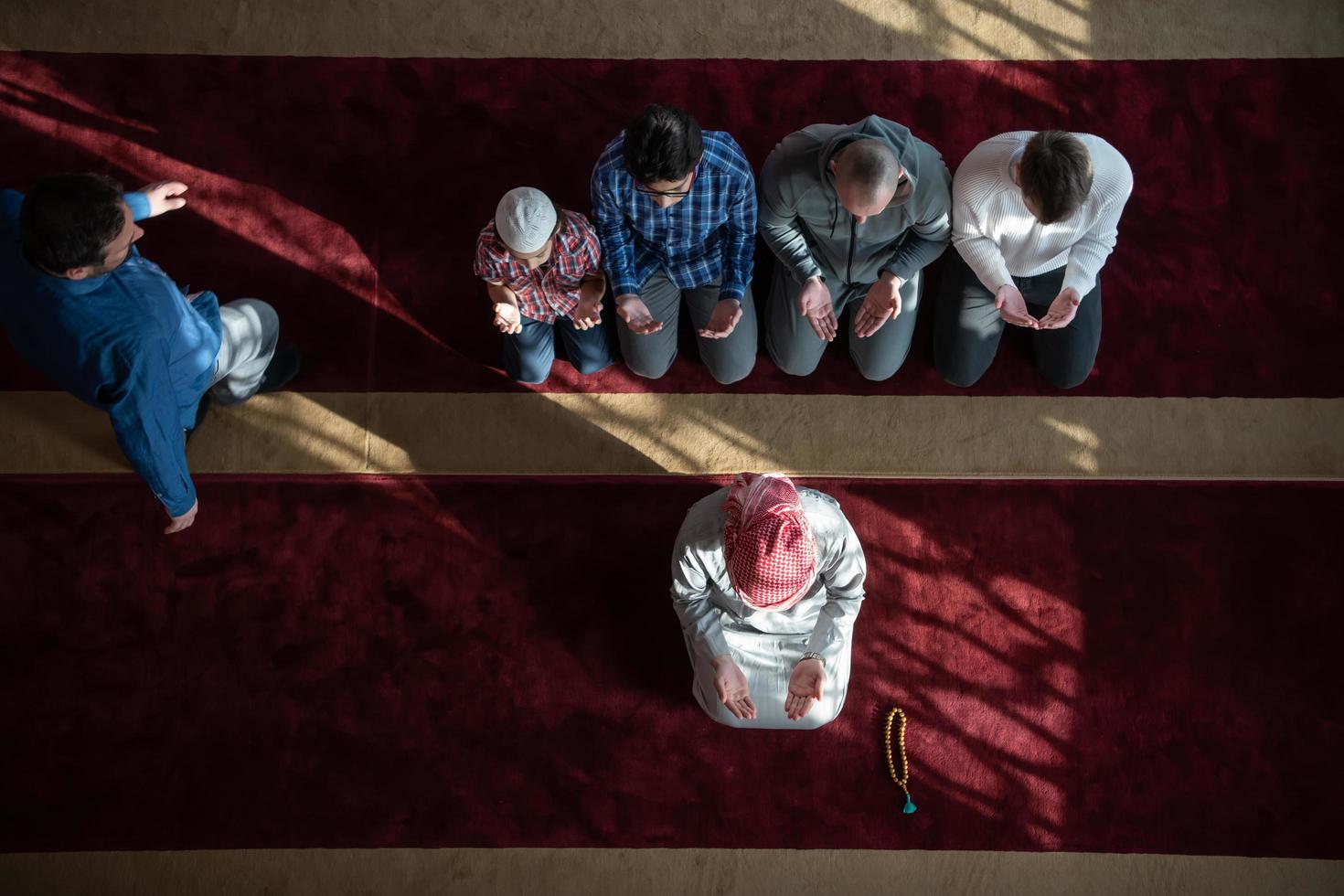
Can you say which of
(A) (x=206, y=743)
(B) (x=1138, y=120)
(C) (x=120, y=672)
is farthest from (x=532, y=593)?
(B) (x=1138, y=120)

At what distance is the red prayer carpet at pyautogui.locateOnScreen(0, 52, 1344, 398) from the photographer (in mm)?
3281

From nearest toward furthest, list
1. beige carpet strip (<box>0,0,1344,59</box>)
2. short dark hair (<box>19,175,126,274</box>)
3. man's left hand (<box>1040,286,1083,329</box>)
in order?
1. short dark hair (<box>19,175,126,274</box>)
2. man's left hand (<box>1040,286,1083,329</box>)
3. beige carpet strip (<box>0,0,1344,59</box>)

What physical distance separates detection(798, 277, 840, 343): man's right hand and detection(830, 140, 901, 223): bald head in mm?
423

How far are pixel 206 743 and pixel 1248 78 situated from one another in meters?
4.40

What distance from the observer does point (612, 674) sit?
10.4ft

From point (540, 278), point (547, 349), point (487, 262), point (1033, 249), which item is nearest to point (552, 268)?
point (540, 278)

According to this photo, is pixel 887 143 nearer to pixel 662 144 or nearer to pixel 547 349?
pixel 662 144

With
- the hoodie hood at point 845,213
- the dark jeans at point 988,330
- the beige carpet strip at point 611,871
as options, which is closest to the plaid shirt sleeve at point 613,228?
the hoodie hood at point 845,213

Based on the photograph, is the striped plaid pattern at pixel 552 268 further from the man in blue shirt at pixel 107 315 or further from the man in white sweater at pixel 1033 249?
the man in white sweater at pixel 1033 249

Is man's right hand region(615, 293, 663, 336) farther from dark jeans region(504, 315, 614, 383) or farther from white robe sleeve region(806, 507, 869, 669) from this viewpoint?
white robe sleeve region(806, 507, 869, 669)

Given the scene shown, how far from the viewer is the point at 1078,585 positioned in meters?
3.18

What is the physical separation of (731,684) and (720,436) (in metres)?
0.93

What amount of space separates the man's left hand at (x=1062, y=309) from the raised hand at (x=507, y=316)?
1.61 meters

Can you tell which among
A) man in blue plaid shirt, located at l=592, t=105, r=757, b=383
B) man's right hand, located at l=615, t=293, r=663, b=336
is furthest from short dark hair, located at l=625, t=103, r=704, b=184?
man's right hand, located at l=615, t=293, r=663, b=336
